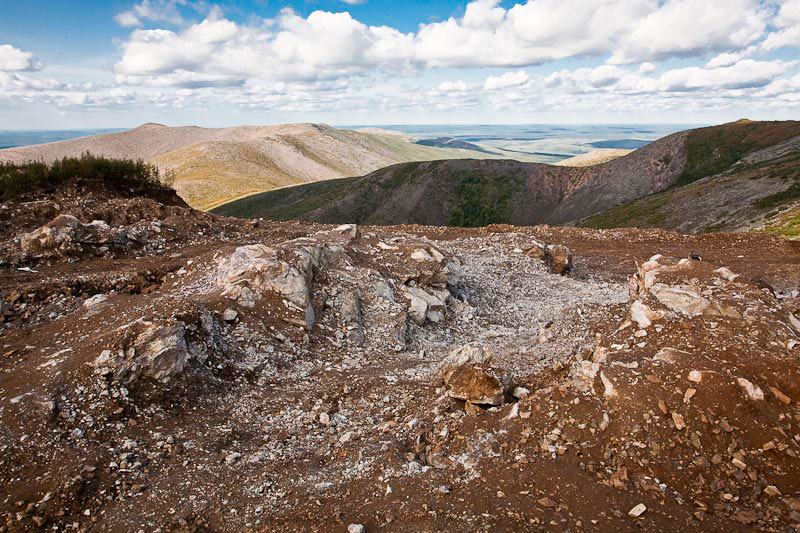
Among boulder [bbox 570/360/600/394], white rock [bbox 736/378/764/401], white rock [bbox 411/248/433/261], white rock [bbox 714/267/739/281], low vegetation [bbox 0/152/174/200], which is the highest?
low vegetation [bbox 0/152/174/200]

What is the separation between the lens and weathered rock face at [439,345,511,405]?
10383mm

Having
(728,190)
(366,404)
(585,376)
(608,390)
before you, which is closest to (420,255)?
(366,404)

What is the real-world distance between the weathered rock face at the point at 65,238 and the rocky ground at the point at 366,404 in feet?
0.70

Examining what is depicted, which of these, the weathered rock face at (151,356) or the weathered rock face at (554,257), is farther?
the weathered rock face at (554,257)

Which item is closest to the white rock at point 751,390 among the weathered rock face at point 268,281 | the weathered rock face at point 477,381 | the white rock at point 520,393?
the white rock at point 520,393

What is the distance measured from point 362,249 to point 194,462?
42.6 ft

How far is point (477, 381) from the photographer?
10.6 m

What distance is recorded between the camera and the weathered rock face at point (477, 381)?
10383 millimetres

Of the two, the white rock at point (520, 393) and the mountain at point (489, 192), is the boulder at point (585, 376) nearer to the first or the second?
the white rock at point (520, 393)

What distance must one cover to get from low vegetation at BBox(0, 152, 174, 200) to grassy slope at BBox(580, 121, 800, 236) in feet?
190

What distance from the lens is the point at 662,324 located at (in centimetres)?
1112

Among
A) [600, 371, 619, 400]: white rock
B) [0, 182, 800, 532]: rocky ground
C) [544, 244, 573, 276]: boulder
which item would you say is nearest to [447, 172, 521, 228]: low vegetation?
[544, 244, 573, 276]: boulder

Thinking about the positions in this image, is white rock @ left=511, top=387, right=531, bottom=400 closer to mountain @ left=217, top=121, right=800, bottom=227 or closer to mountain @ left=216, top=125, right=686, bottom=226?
mountain @ left=216, top=125, right=686, bottom=226

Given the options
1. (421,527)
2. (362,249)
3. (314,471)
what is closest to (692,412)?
(421,527)
